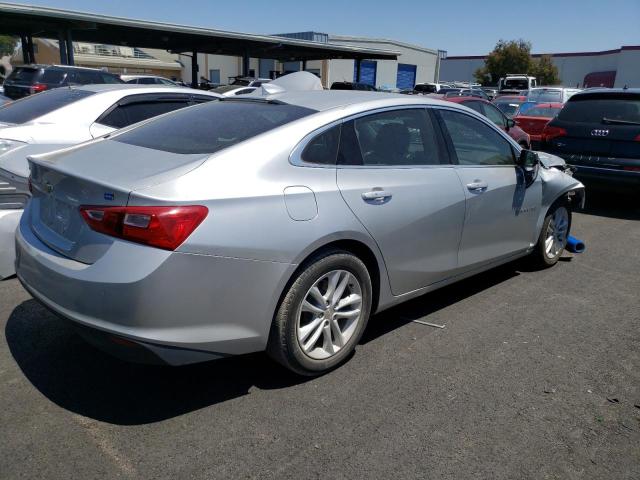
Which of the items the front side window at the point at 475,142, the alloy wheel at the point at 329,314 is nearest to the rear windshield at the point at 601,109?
the front side window at the point at 475,142

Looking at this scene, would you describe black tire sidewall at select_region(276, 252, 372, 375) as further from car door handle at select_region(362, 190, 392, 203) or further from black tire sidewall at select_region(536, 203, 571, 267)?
black tire sidewall at select_region(536, 203, 571, 267)

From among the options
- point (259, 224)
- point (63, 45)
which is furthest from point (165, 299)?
point (63, 45)

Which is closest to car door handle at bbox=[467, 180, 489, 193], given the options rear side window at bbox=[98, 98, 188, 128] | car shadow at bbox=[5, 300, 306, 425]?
car shadow at bbox=[5, 300, 306, 425]

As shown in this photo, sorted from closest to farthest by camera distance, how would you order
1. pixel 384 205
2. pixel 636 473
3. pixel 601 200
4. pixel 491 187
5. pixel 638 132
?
pixel 636 473
pixel 384 205
pixel 491 187
pixel 638 132
pixel 601 200

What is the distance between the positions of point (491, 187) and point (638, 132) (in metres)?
4.66

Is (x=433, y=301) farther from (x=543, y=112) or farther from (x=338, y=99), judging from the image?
(x=543, y=112)

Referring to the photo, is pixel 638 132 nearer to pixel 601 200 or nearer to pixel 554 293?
pixel 601 200

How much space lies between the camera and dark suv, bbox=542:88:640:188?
772 cm

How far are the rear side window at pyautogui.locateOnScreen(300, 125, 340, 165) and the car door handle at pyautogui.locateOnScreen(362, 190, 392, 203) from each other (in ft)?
0.91

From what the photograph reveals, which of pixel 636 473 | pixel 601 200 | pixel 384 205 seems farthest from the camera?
pixel 601 200

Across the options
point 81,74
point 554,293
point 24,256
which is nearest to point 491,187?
point 554,293

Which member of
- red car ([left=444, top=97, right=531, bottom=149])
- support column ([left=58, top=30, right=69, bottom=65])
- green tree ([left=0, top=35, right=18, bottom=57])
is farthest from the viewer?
green tree ([left=0, top=35, right=18, bottom=57])

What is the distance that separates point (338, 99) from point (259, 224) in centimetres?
132

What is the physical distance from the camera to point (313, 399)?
3.08 metres
